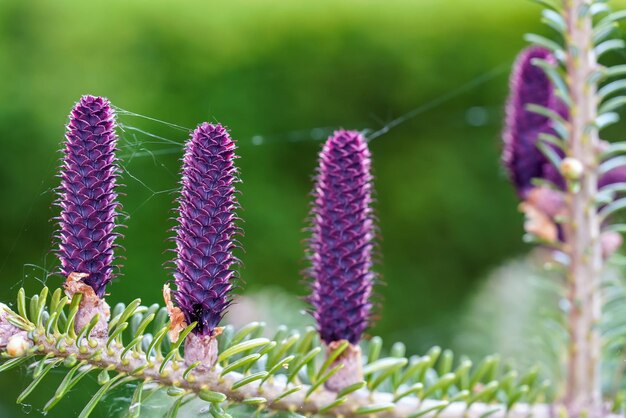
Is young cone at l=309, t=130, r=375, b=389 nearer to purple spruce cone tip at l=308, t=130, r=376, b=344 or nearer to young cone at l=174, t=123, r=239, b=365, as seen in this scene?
purple spruce cone tip at l=308, t=130, r=376, b=344

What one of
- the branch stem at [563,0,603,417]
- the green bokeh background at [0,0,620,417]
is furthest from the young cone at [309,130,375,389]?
the green bokeh background at [0,0,620,417]

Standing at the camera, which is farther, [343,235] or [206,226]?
[343,235]

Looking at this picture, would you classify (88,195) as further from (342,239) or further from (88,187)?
(342,239)

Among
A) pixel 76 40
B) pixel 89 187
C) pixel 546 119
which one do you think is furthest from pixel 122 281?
pixel 89 187

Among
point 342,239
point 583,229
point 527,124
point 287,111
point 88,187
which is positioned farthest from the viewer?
point 287,111

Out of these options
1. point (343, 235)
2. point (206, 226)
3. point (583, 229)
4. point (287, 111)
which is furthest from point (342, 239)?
point (287, 111)

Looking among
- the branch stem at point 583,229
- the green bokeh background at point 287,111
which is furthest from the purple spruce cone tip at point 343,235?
the green bokeh background at point 287,111
